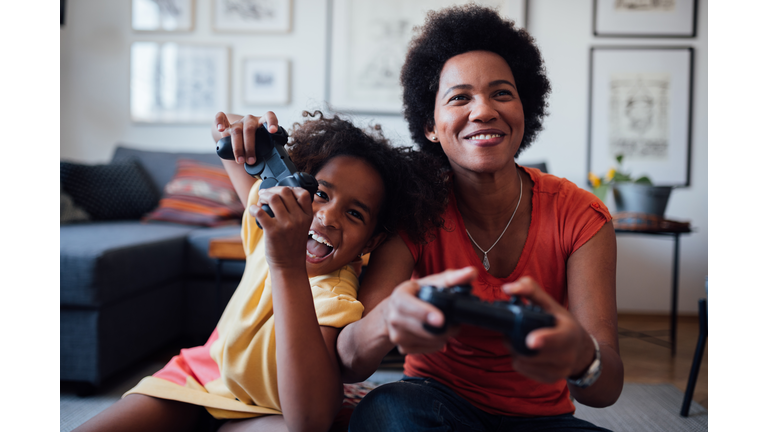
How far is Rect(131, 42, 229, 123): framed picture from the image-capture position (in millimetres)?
3146

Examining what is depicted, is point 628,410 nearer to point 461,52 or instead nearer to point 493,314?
point 461,52

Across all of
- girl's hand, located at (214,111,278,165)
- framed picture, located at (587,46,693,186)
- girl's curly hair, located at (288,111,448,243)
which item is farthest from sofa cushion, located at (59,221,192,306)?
framed picture, located at (587,46,693,186)

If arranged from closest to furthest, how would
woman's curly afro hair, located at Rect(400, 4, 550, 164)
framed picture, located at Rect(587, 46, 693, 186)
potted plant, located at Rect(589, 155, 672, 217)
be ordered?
woman's curly afro hair, located at Rect(400, 4, 550, 164) → potted plant, located at Rect(589, 155, 672, 217) → framed picture, located at Rect(587, 46, 693, 186)

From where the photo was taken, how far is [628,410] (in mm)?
1686

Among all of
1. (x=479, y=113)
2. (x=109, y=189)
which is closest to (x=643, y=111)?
(x=479, y=113)

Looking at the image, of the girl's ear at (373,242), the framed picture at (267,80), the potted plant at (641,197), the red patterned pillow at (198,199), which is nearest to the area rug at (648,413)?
the potted plant at (641,197)

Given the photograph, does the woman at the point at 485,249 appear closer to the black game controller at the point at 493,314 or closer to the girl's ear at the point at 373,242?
the girl's ear at the point at 373,242

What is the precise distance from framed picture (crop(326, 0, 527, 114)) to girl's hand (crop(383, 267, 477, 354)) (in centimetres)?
270

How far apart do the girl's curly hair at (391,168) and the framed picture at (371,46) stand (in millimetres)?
2154

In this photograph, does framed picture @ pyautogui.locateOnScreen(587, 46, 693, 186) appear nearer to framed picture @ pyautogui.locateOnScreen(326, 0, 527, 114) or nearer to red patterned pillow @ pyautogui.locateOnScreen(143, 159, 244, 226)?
framed picture @ pyautogui.locateOnScreen(326, 0, 527, 114)

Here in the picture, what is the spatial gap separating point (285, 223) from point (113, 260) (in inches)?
50.2

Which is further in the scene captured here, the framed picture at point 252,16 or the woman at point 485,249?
the framed picture at point 252,16

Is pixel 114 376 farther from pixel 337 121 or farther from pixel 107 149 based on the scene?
pixel 107 149

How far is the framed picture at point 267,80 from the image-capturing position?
10.3 feet
